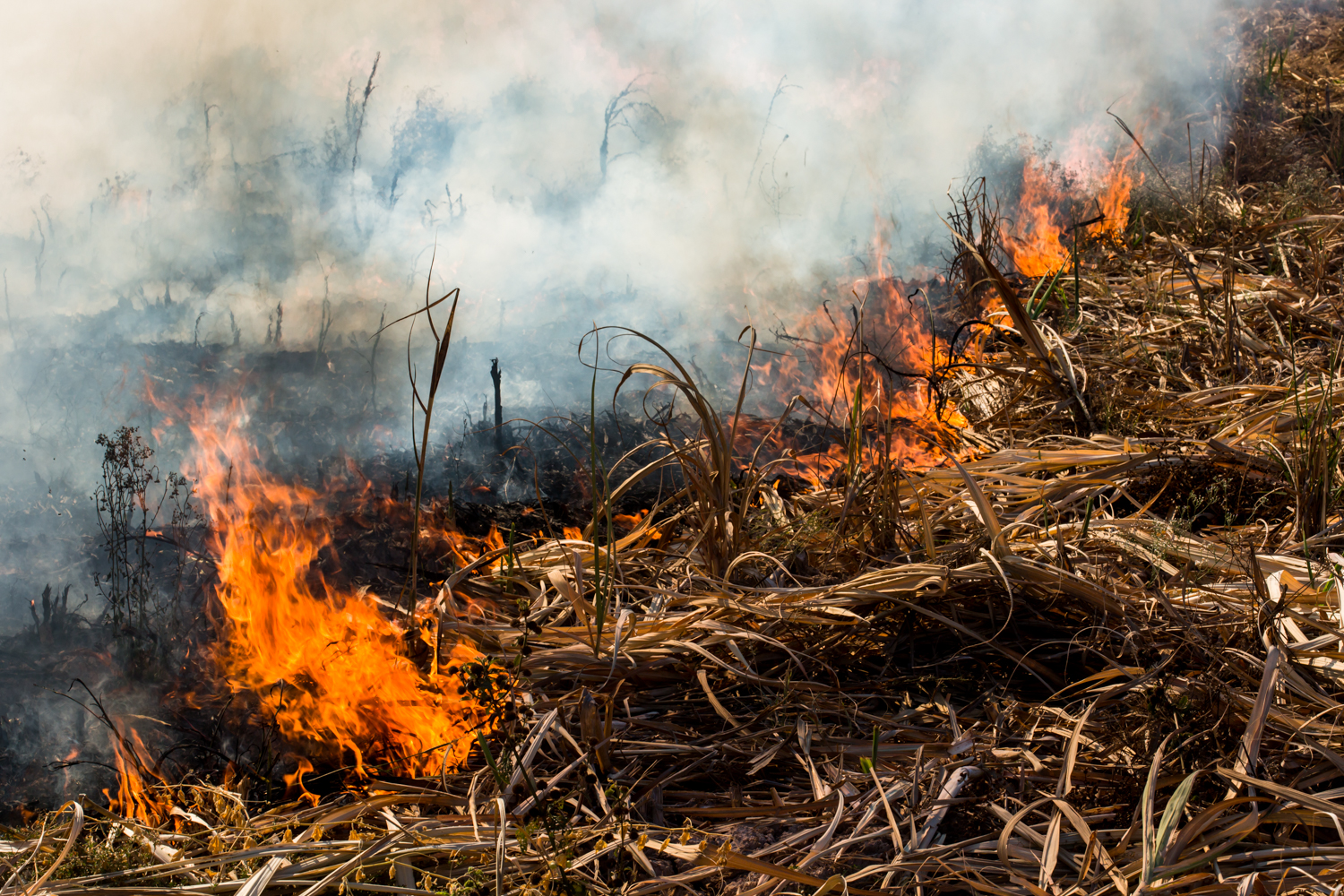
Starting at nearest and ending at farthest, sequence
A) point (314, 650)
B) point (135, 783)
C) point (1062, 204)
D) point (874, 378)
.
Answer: point (135, 783) → point (314, 650) → point (874, 378) → point (1062, 204)

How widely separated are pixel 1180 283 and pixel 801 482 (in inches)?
98.7

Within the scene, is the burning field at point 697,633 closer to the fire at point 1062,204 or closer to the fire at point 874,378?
the fire at point 874,378

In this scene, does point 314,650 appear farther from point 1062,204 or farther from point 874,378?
point 1062,204

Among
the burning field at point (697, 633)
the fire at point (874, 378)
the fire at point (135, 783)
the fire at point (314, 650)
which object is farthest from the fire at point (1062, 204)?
the fire at point (135, 783)

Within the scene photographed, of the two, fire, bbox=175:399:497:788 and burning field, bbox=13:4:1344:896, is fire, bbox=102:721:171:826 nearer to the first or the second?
burning field, bbox=13:4:1344:896

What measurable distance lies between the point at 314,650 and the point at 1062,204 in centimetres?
496

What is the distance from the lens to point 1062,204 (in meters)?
5.23

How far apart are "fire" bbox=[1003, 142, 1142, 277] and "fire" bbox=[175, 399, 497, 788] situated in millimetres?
4140

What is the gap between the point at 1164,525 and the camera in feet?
7.63

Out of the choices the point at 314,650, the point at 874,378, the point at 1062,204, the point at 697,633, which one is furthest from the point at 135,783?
the point at 1062,204

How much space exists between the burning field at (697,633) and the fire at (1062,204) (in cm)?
129

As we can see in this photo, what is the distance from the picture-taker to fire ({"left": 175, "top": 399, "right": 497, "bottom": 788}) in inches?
79.0

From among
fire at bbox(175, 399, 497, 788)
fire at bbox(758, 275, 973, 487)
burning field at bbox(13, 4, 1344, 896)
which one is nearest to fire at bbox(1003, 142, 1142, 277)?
fire at bbox(758, 275, 973, 487)

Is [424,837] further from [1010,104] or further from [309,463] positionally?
[1010,104]
